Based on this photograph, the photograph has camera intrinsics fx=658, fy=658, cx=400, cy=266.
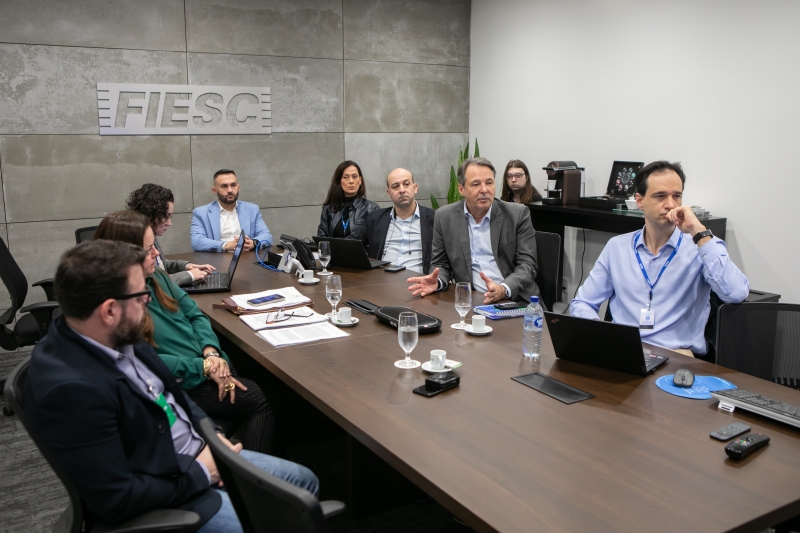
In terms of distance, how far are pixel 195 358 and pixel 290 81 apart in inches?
176

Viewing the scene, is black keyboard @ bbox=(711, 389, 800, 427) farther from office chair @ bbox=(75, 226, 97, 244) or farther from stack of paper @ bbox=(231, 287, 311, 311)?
office chair @ bbox=(75, 226, 97, 244)

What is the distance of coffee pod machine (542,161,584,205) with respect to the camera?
19.4 ft

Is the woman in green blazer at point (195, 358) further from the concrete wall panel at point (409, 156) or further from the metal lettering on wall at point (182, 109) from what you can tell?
the concrete wall panel at point (409, 156)

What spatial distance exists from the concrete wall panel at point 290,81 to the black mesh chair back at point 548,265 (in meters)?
3.61

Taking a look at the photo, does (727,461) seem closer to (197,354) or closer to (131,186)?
(197,354)

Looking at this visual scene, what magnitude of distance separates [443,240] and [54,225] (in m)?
3.71

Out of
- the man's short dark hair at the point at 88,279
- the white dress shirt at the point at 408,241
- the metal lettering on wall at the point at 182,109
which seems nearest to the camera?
the man's short dark hair at the point at 88,279

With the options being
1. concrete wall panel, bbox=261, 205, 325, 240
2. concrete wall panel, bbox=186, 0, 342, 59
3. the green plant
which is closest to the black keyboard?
concrete wall panel, bbox=261, 205, 325, 240

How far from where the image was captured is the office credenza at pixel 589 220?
16.3 ft

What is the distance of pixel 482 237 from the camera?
394 centimetres

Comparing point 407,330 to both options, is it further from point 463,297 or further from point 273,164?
point 273,164

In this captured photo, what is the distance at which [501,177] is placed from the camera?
23.6ft

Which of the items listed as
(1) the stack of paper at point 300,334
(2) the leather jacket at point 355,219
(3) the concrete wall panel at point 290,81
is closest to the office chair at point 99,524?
(1) the stack of paper at point 300,334

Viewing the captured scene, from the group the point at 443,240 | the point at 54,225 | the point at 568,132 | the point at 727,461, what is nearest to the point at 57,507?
the point at 443,240
